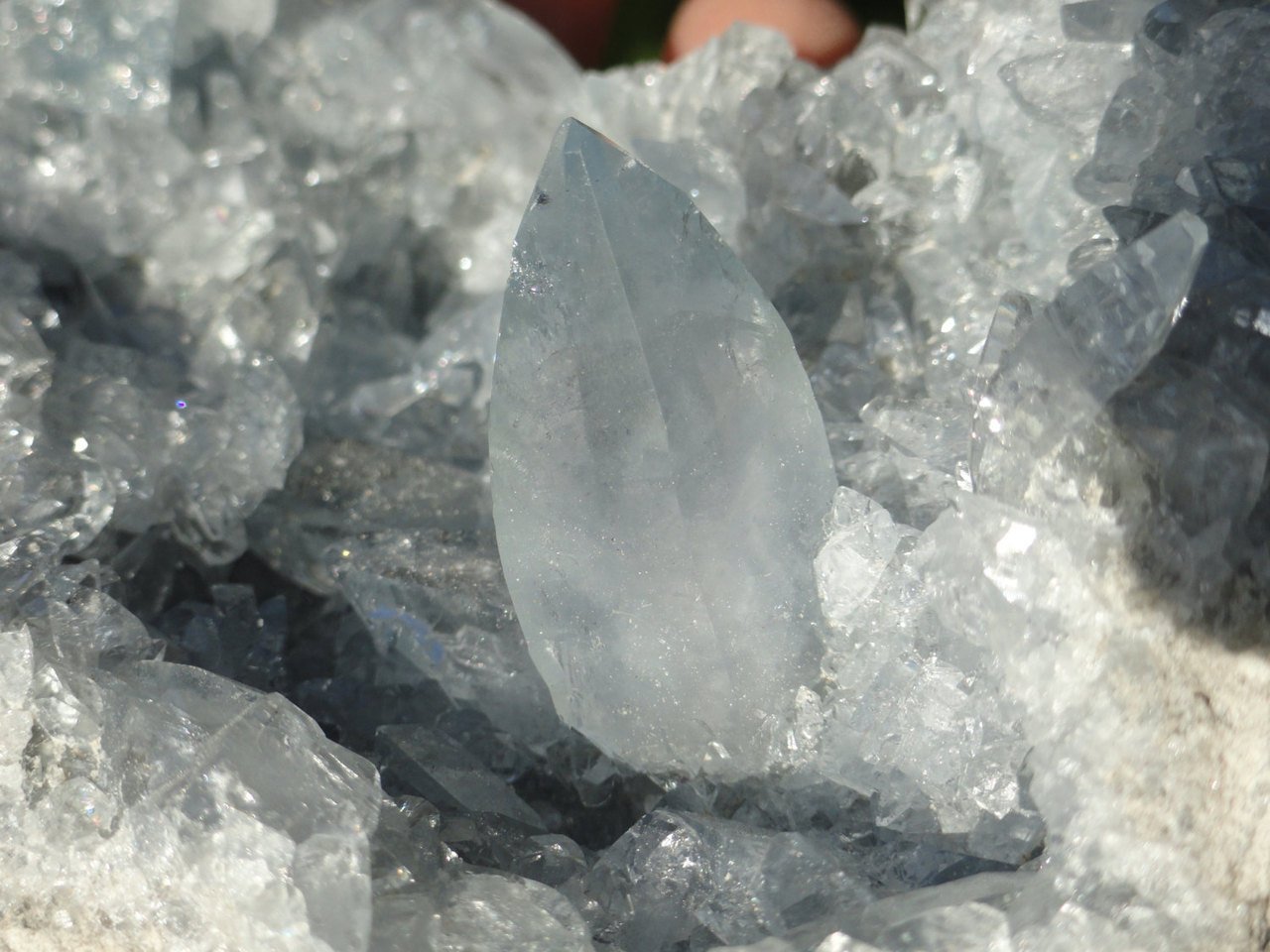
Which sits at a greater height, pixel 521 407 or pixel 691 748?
pixel 521 407

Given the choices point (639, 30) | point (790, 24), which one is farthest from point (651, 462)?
point (639, 30)

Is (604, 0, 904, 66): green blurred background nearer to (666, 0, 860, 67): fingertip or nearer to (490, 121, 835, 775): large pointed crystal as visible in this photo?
(666, 0, 860, 67): fingertip

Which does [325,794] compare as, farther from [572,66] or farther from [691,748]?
[572,66]

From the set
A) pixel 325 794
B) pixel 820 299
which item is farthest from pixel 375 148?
pixel 325 794

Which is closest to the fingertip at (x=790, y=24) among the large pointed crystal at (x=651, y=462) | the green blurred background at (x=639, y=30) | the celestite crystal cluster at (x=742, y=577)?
the green blurred background at (x=639, y=30)

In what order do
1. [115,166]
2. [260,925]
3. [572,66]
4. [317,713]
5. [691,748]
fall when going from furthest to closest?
[572,66]
[115,166]
[317,713]
[691,748]
[260,925]
